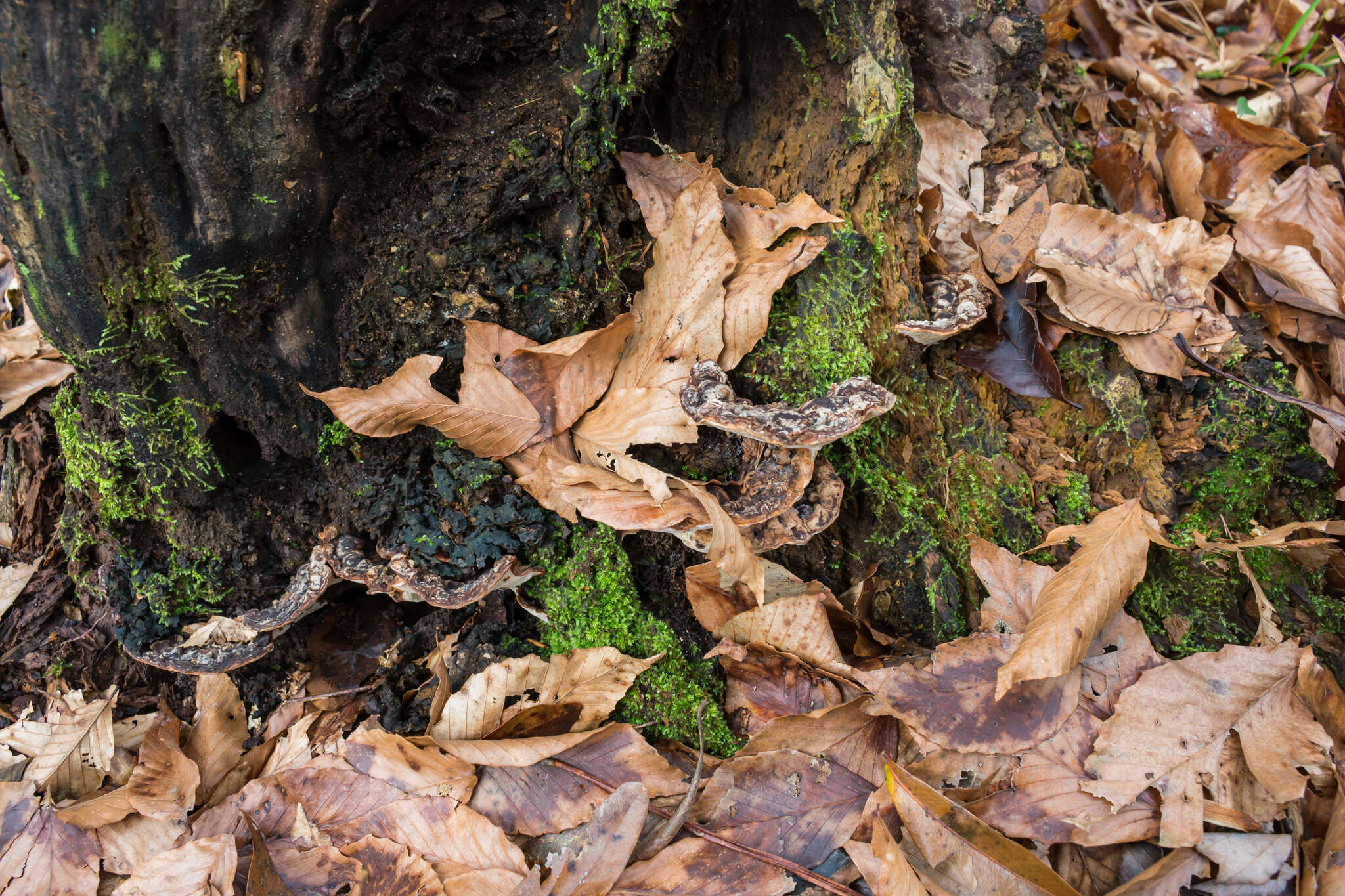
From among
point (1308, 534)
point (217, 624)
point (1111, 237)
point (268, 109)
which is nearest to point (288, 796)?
point (217, 624)

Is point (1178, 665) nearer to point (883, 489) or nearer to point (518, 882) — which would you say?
point (883, 489)

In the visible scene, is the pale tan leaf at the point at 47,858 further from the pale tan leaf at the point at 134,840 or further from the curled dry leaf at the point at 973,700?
the curled dry leaf at the point at 973,700

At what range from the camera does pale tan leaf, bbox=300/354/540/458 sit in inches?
110

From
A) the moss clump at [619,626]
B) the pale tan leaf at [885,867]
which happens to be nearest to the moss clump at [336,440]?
the moss clump at [619,626]

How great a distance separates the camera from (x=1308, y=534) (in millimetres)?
3154

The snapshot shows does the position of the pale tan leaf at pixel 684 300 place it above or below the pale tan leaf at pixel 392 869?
above

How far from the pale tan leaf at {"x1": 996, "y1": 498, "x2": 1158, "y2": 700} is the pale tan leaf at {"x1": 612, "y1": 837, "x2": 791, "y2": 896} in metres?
0.96

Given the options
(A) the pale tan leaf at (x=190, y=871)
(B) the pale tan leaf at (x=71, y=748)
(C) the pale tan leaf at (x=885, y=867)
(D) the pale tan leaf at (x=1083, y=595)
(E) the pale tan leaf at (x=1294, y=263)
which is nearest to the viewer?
(C) the pale tan leaf at (x=885, y=867)

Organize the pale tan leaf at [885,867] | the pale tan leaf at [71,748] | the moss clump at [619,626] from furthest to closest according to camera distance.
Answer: the pale tan leaf at [71,748], the moss clump at [619,626], the pale tan leaf at [885,867]

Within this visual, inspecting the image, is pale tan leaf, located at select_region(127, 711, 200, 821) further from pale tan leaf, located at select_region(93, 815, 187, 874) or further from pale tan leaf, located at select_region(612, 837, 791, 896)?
pale tan leaf, located at select_region(612, 837, 791, 896)

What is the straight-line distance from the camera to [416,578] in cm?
291

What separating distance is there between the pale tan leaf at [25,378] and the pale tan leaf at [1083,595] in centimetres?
464

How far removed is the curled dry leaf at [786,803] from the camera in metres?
2.50

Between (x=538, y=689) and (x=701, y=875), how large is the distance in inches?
36.9
